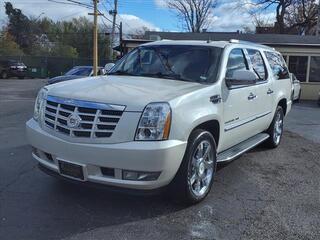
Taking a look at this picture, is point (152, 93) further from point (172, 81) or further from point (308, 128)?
point (308, 128)

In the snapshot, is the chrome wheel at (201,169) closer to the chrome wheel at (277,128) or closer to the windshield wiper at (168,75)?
the windshield wiper at (168,75)

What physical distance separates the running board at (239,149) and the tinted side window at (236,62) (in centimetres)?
102

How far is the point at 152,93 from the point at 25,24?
83.1m

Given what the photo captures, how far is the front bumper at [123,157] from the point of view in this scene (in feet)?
13.9

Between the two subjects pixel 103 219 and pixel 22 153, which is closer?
pixel 103 219

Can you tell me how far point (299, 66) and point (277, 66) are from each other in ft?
53.6

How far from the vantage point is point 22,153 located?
7102 mm

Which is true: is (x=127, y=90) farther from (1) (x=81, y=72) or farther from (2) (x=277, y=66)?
(1) (x=81, y=72)

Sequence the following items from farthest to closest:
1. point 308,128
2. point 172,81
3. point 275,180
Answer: point 308,128 → point 275,180 → point 172,81

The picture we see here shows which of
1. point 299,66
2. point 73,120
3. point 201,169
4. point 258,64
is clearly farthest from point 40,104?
point 299,66

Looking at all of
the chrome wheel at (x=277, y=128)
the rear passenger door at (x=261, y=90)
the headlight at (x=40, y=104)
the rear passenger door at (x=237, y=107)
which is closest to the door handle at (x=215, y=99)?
the rear passenger door at (x=237, y=107)

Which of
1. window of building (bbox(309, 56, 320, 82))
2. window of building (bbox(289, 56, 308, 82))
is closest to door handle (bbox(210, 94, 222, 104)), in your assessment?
window of building (bbox(289, 56, 308, 82))

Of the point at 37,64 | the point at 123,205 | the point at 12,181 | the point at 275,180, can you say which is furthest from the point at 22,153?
the point at 37,64

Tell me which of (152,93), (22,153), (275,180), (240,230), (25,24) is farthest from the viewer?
(25,24)
